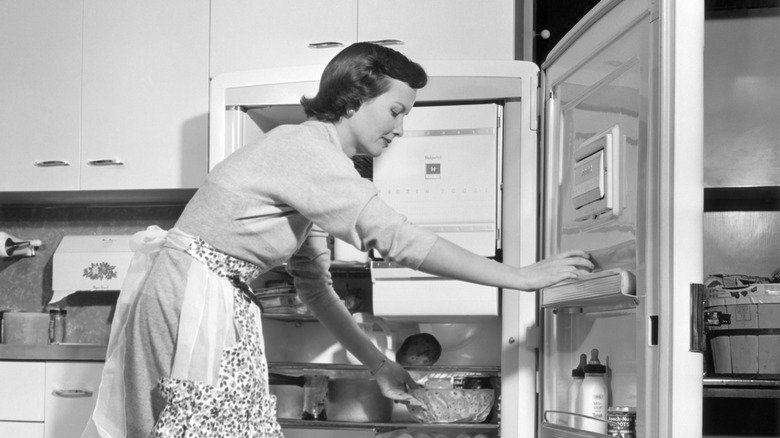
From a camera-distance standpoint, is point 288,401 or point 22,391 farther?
point 22,391

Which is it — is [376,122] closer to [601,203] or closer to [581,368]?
[601,203]

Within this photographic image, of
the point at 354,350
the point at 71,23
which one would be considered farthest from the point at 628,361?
the point at 71,23

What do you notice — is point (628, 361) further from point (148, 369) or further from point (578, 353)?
point (148, 369)

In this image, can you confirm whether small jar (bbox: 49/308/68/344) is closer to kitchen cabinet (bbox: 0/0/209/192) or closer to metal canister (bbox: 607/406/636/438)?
kitchen cabinet (bbox: 0/0/209/192)

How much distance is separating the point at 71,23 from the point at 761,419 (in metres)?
2.33

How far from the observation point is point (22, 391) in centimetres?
282

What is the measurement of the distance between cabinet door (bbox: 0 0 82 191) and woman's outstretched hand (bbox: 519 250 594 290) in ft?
6.05

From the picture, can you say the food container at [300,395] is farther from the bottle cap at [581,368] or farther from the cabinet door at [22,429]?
the bottle cap at [581,368]

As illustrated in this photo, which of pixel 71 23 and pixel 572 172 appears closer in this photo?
pixel 572 172

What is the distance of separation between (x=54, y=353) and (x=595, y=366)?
5.17ft

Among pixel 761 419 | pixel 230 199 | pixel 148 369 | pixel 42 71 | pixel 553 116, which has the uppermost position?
pixel 42 71

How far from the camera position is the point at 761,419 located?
2.63 meters

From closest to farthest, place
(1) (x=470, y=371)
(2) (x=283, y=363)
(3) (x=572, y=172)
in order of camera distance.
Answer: (3) (x=572, y=172)
(1) (x=470, y=371)
(2) (x=283, y=363)

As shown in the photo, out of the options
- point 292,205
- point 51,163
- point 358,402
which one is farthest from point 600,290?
point 51,163
